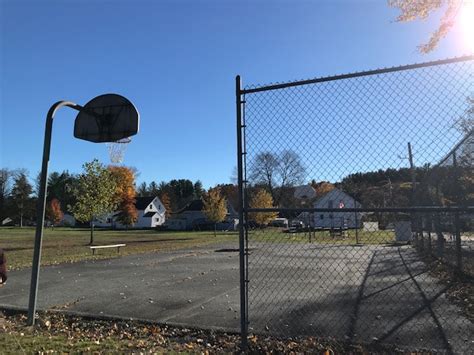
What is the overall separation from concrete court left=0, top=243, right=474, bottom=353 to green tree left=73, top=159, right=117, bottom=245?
17446 millimetres

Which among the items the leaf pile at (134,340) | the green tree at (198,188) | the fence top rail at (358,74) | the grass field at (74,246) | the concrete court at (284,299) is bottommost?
the leaf pile at (134,340)

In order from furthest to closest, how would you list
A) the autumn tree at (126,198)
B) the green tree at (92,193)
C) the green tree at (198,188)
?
1. the green tree at (198,188)
2. the autumn tree at (126,198)
3. the green tree at (92,193)

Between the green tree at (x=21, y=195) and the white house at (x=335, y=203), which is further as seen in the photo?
the green tree at (x=21, y=195)

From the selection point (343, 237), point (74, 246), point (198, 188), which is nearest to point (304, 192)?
point (343, 237)

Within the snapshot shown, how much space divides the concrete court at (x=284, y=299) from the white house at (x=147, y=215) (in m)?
75.3

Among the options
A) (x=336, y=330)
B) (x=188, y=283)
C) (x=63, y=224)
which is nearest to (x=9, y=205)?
(x=63, y=224)

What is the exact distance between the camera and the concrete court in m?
6.33

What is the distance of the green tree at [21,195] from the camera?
89625 millimetres

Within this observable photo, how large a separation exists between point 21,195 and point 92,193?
66.2 m

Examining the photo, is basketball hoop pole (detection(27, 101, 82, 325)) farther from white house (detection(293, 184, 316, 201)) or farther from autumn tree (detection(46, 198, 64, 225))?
autumn tree (detection(46, 198, 64, 225))

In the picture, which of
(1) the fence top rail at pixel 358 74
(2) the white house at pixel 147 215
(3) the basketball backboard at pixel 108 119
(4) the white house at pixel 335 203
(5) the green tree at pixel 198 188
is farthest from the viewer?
(5) the green tree at pixel 198 188

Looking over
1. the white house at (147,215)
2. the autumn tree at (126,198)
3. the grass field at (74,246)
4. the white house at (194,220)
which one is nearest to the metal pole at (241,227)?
the grass field at (74,246)

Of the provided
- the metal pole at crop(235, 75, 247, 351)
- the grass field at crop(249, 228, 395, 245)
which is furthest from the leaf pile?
the grass field at crop(249, 228, 395, 245)

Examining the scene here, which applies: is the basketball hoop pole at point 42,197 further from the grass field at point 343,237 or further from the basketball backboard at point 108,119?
the grass field at point 343,237
